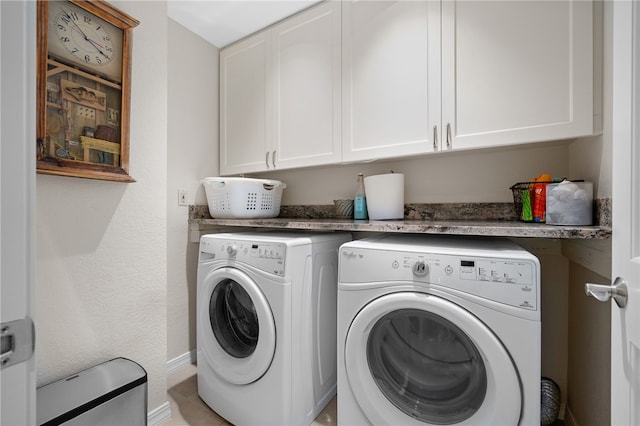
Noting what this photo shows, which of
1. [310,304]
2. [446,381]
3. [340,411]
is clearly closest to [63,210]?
[310,304]

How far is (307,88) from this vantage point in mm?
1921

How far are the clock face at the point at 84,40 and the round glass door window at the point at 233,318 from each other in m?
1.16

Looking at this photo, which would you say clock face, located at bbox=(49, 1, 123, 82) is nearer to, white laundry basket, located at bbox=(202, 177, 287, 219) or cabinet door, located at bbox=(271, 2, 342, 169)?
white laundry basket, located at bbox=(202, 177, 287, 219)

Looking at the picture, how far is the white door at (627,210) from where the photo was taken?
515mm

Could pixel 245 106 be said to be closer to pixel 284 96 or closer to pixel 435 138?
pixel 284 96

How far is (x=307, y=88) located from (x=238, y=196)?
2.82 feet

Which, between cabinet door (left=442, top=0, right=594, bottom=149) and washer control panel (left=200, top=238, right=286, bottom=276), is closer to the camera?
cabinet door (left=442, top=0, right=594, bottom=149)

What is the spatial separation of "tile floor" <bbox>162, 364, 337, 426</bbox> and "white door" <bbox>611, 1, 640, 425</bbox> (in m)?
1.27

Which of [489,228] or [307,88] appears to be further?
[307,88]

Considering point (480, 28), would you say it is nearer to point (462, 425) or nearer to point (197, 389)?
point (462, 425)

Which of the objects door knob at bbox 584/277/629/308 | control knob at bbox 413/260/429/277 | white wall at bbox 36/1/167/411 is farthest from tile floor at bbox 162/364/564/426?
door knob at bbox 584/277/629/308

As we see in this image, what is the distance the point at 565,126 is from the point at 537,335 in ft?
2.93

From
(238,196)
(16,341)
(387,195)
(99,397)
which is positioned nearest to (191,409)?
(99,397)

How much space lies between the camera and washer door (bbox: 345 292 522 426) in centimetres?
97
